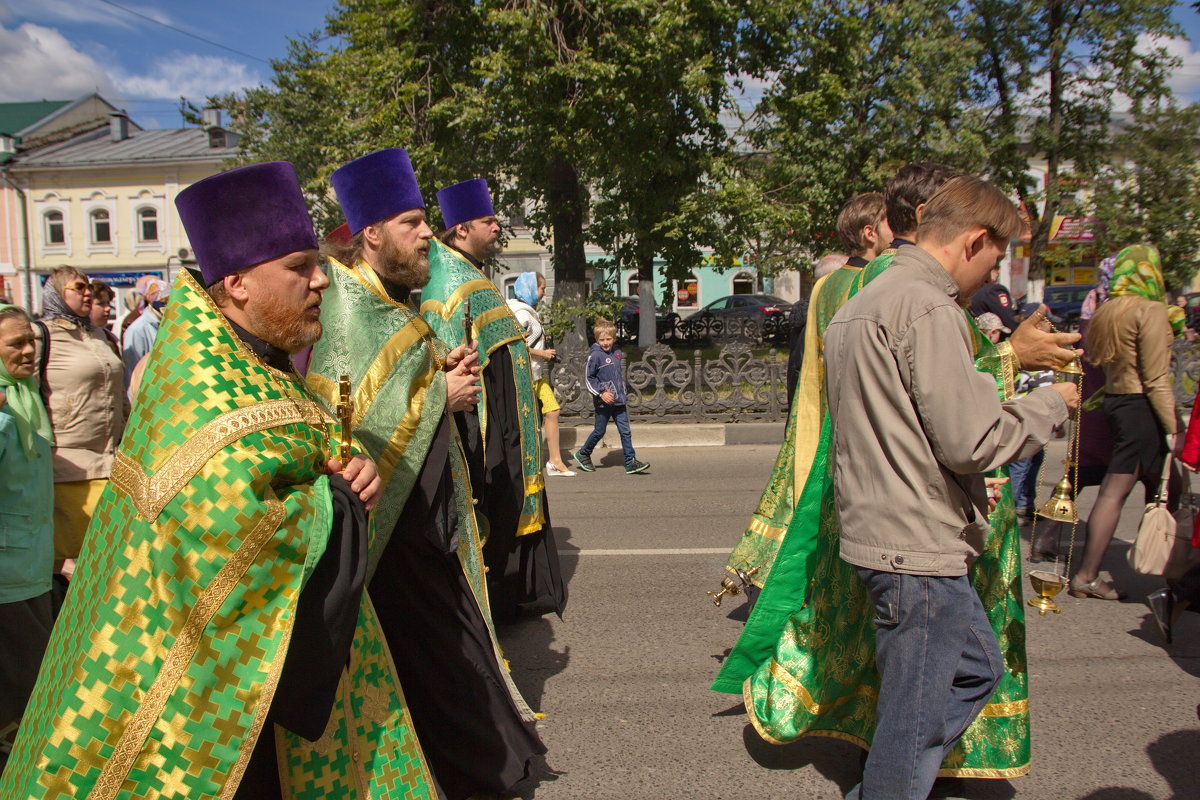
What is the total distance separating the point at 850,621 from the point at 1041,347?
103 centimetres

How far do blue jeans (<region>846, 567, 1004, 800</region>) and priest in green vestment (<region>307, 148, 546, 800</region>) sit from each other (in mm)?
1142

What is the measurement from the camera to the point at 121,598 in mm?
1886

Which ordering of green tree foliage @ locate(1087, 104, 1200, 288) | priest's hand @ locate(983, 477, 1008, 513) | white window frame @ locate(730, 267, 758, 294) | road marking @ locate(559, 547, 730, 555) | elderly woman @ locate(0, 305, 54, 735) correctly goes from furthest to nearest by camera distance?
white window frame @ locate(730, 267, 758, 294) → green tree foliage @ locate(1087, 104, 1200, 288) → road marking @ locate(559, 547, 730, 555) → elderly woman @ locate(0, 305, 54, 735) → priest's hand @ locate(983, 477, 1008, 513)

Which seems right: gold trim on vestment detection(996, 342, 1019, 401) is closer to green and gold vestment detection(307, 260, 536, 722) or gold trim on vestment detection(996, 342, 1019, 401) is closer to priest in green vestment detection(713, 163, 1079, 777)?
priest in green vestment detection(713, 163, 1079, 777)

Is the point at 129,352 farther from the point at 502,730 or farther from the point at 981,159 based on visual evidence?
the point at 981,159

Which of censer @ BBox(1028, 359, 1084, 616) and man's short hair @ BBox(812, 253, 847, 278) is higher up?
man's short hair @ BBox(812, 253, 847, 278)

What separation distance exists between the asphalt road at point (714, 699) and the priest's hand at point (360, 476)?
1.58 m

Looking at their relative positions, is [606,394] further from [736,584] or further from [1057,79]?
[1057,79]

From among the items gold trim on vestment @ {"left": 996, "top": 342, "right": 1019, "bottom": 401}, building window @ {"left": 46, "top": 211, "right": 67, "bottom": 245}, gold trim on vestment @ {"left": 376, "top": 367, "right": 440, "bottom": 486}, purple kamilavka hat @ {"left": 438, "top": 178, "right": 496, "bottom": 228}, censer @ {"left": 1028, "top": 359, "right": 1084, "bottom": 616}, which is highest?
building window @ {"left": 46, "top": 211, "right": 67, "bottom": 245}

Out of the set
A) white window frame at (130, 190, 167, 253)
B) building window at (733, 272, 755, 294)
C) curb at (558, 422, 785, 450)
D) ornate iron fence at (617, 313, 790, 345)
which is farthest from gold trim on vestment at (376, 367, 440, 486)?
white window frame at (130, 190, 167, 253)

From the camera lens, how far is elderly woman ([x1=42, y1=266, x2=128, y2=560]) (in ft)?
14.9

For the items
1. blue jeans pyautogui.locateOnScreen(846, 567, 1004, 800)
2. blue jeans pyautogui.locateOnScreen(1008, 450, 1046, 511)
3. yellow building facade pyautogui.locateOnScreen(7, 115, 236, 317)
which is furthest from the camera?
yellow building facade pyautogui.locateOnScreen(7, 115, 236, 317)

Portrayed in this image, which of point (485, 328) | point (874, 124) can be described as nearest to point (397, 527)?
point (485, 328)

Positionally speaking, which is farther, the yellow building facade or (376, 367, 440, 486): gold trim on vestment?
the yellow building facade
